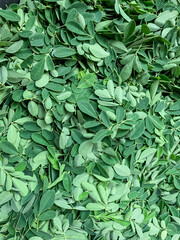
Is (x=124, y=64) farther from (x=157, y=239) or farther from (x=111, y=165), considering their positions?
(x=157, y=239)

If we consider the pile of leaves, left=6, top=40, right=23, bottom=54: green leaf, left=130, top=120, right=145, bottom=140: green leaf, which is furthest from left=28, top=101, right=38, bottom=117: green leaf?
left=130, top=120, right=145, bottom=140: green leaf

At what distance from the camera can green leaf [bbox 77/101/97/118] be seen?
0.52m

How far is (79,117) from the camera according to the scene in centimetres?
54

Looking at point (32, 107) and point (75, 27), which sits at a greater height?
point (75, 27)

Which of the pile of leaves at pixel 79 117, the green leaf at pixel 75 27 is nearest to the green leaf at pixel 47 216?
the pile of leaves at pixel 79 117

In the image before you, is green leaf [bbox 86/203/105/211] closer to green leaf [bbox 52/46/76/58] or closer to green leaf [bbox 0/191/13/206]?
green leaf [bbox 0/191/13/206]

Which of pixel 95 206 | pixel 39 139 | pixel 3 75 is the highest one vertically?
pixel 3 75

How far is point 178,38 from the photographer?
621mm

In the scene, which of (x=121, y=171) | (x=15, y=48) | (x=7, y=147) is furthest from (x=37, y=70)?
(x=121, y=171)

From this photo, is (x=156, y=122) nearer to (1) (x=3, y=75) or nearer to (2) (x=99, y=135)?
(2) (x=99, y=135)

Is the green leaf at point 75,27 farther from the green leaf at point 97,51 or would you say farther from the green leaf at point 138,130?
the green leaf at point 138,130

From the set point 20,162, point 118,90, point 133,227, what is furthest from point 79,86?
point 133,227

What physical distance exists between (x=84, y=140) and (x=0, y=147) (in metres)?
0.16

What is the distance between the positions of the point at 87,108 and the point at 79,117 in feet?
0.09
